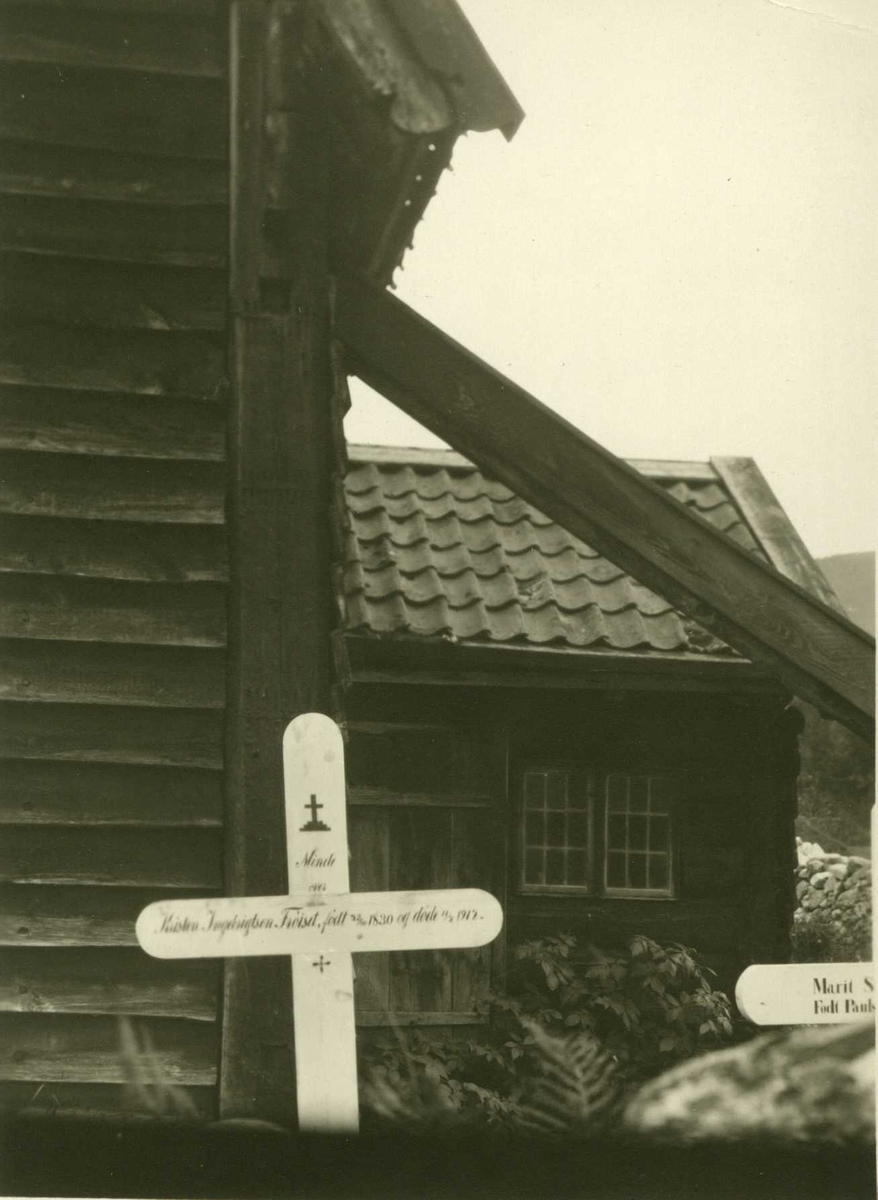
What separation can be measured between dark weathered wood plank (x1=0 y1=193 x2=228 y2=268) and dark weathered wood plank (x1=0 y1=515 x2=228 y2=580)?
0.59m

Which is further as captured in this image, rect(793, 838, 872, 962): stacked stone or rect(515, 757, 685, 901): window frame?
rect(515, 757, 685, 901): window frame

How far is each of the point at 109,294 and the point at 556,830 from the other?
409cm

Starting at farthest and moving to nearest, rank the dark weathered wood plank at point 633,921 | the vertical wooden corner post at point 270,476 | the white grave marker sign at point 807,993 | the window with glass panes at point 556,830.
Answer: the window with glass panes at point 556,830 → the dark weathered wood plank at point 633,921 → the white grave marker sign at point 807,993 → the vertical wooden corner post at point 270,476

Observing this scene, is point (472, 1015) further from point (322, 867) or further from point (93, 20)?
point (93, 20)

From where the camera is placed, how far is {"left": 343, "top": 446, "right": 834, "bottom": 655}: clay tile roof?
5621 mm

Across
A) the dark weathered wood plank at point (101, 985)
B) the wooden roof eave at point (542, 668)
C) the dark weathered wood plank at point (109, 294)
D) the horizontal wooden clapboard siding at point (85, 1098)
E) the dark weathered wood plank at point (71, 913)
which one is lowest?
the horizontal wooden clapboard siding at point (85, 1098)

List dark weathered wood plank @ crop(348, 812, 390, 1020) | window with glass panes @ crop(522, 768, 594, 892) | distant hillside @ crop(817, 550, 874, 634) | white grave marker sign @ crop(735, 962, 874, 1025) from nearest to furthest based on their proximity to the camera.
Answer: white grave marker sign @ crop(735, 962, 874, 1025), distant hillside @ crop(817, 550, 874, 634), dark weathered wood plank @ crop(348, 812, 390, 1020), window with glass panes @ crop(522, 768, 594, 892)

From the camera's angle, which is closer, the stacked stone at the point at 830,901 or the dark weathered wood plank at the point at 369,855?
the dark weathered wood plank at the point at 369,855

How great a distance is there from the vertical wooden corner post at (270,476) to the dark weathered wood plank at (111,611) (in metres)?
0.06

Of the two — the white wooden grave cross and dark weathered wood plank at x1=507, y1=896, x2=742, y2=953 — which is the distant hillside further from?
dark weathered wood plank at x1=507, y1=896, x2=742, y2=953

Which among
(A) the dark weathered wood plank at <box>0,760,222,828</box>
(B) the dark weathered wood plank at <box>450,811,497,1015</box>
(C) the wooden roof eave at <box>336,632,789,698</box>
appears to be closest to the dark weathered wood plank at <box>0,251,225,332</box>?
(A) the dark weathered wood plank at <box>0,760,222,828</box>

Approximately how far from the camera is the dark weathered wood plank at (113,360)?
2.65 meters

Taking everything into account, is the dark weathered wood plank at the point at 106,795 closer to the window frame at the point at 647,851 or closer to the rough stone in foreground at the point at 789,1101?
the rough stone in foreground at the point at 789,1101

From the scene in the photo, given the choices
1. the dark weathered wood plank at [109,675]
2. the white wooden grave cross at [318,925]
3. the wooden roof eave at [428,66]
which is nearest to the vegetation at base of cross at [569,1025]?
the white wooden grave cross at [318,925]
